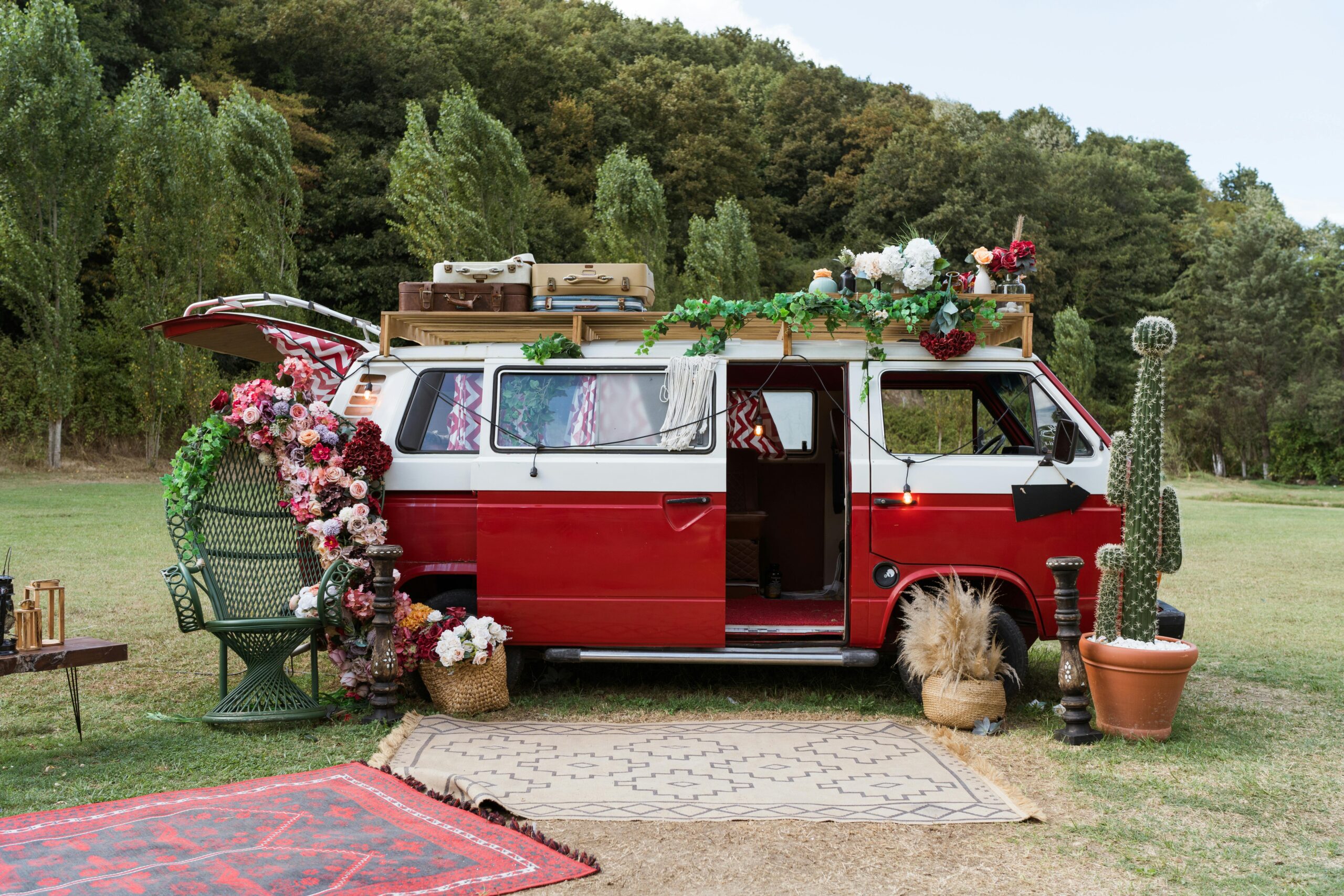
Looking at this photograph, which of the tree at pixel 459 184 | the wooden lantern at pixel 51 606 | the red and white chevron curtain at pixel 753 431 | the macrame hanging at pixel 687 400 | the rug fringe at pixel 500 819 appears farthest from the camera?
the tree at pixel 459 184

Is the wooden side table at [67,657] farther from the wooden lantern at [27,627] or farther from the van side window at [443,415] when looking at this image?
the van side window at [443,415]

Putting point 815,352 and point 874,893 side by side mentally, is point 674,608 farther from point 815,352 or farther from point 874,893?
point 874,893

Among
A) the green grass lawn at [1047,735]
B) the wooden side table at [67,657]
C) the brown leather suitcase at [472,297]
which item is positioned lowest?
the green grass lawn at [1047,735]

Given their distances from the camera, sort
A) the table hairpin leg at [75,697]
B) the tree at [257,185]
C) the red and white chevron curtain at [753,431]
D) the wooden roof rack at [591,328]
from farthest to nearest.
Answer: the tree at [257,185], the red and white chevron curtain at [753,431], the wooden roof rack at [591,328], the table hairpin leg at [75,697]

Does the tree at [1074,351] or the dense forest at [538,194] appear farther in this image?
the tree at [1074,351]

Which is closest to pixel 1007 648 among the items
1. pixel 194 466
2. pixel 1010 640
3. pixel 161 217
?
pixel 1010 640

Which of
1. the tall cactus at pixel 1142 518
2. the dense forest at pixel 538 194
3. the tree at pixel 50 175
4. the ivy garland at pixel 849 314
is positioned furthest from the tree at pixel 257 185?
the tall cactus at pixel 1142 518

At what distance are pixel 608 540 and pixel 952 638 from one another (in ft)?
7.05

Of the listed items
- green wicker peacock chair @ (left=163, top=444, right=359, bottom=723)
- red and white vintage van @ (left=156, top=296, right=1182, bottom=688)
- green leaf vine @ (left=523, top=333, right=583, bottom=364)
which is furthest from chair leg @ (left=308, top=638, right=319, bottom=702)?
green leaf vine @ (left=523, top=333, right=583, bottom=364)

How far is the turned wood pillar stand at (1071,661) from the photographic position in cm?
598

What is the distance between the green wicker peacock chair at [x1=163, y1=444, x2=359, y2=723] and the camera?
6.20 meters

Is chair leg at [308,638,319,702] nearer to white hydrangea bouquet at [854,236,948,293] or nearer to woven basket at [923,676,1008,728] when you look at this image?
woven basket at [923,676,1008,728]

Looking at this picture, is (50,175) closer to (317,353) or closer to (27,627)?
(317,353)

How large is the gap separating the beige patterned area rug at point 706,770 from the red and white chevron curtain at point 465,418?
1716mm
